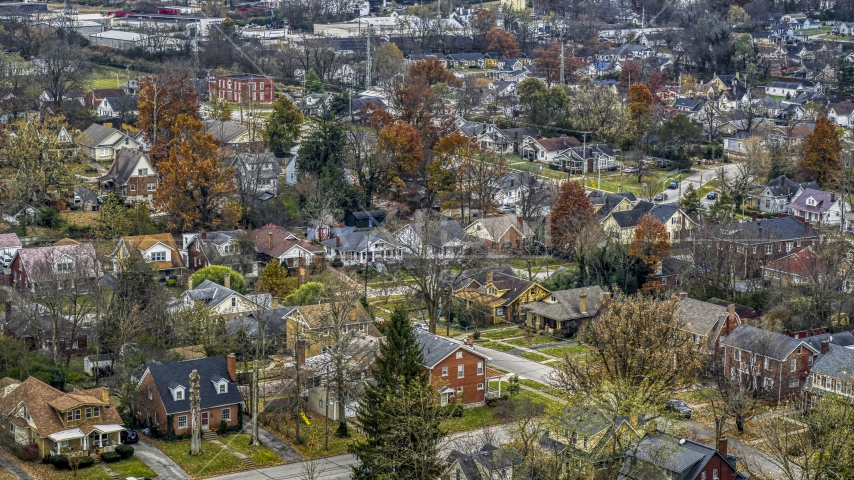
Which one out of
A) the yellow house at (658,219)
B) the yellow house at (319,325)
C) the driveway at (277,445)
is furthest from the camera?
the yellow house at (658,219)

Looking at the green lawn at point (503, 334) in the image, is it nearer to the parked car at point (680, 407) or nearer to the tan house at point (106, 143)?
the parked car at point (680, 407)

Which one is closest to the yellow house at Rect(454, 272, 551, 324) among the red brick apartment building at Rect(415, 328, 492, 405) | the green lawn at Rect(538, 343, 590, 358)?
the green lawn at Rect(538, 343, 590, 358)

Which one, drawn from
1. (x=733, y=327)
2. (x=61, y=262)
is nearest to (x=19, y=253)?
(x=61, y=262)

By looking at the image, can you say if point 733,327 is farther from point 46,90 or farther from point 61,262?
point 46,90

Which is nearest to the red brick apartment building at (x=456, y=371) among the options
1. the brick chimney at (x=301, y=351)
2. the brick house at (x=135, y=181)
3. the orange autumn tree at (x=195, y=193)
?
the brick chimney at (x=301, y=351)

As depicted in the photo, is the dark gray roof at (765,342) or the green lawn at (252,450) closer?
the green lawn at (252,450)

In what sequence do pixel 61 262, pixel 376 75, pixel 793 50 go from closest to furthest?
pixel 61 262 < pixel 376 75 < pixel 793 50

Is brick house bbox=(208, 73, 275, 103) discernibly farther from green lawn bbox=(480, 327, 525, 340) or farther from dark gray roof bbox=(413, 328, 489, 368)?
dark gray roof bbox=(413, 328, 489, 368)
